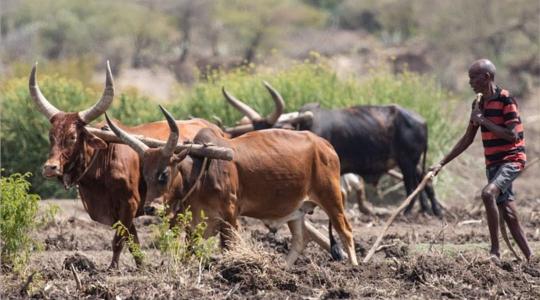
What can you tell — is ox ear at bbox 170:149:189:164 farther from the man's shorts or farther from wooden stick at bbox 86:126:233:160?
the man's shorts

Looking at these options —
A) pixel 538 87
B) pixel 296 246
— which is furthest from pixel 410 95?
pixel 538 87

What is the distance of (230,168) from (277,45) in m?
35.8

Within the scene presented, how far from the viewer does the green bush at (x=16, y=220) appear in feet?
28.8

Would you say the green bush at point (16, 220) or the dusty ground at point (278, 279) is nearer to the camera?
the dusty ground at point (278, 279)

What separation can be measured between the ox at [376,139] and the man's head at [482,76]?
18.1 ft

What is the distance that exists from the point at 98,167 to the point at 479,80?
3275mm

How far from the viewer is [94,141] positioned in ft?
33.0

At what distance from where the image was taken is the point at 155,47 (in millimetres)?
46188

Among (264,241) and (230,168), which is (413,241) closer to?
(264,241)

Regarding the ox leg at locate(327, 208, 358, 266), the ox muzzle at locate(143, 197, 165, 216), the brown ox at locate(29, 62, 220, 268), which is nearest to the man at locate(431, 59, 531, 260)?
the ox leg at locate(327, 208, 358, 266)

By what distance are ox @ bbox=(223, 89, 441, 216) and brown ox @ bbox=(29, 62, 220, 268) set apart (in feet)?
15.9

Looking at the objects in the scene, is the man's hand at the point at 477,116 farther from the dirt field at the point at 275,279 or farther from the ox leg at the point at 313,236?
the ox leg at the point at 313,236

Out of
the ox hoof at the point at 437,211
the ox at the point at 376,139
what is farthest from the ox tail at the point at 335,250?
the ox hoof at the point at 437,211

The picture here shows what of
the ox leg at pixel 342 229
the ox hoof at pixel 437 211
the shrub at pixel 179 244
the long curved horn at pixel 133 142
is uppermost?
the long curved horn at pixel 133 142
